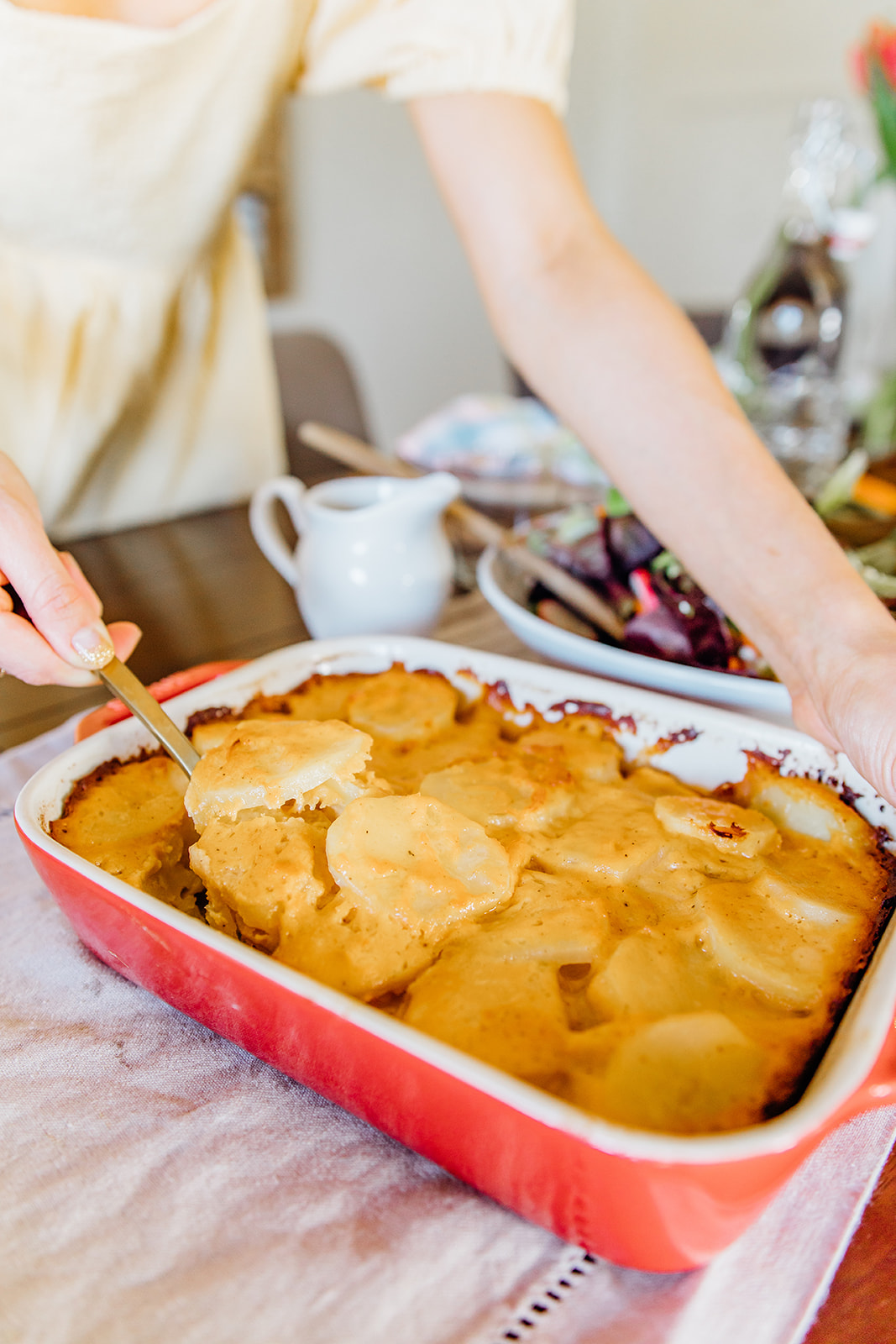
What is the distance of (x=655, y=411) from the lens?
92cm

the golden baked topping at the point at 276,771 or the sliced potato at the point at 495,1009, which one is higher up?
the golden baked topping at the point at 276,771

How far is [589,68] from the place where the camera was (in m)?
4.49

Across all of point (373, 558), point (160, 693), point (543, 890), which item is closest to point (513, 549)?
point (373, 558)

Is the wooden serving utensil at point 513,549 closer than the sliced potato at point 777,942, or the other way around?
the sliced potato at point 777,942

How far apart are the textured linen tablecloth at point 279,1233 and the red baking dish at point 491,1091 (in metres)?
0.02

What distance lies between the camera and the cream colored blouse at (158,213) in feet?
3.55

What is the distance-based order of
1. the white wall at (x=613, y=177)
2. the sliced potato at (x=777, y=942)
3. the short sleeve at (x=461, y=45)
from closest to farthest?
the sliced potato at (x=777, y=942) → the short sleeve at (x=461, y=45) → the white wall at (x=613, y=177)

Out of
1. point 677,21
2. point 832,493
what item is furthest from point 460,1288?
point 677,21

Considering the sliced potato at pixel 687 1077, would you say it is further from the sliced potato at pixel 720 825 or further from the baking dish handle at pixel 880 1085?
the sliced potato at pixel 720 825

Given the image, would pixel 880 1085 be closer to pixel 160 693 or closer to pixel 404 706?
pixel 404 706

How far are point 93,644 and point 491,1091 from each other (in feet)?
1.34

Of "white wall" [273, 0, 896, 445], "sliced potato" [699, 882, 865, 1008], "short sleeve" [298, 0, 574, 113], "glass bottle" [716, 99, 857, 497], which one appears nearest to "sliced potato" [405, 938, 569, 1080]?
"sliced potato" [699, 882, 865, 1008]

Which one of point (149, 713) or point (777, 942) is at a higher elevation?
point (149, 713)

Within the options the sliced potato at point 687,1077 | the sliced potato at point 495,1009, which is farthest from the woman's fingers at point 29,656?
the sliced potato at point 687,1077
